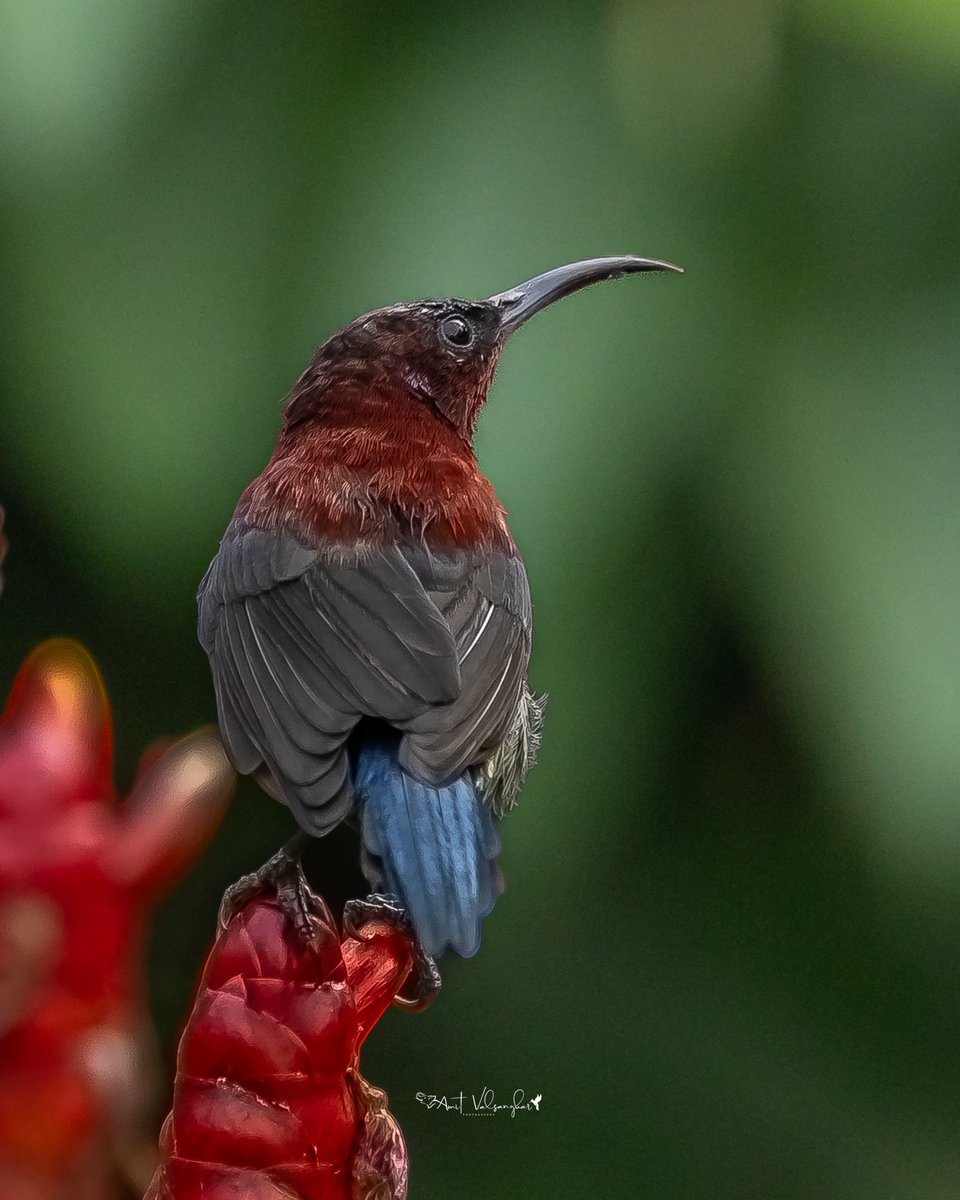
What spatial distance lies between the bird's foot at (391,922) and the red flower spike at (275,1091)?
0.09 meters

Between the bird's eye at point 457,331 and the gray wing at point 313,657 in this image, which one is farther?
the bird's eye at point 457,331

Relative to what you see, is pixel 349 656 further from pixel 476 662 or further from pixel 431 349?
pixel 431 349

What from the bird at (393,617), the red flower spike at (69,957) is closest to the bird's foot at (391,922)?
the bird at (393,617)

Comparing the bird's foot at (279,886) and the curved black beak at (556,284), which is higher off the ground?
the curved black beak at (556,284)

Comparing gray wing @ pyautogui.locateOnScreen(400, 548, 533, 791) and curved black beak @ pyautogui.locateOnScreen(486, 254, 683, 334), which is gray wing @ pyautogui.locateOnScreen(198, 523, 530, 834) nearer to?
gray wing @ pyautogui.locateOnScreen(400, 548, 533, 791)

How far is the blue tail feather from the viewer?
778mm

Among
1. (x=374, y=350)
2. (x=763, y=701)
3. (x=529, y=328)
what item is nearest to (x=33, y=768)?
(x=374, y=350)

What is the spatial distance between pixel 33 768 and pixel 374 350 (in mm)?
589

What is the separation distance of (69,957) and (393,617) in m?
0.40

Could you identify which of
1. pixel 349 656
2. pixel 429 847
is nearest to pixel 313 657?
pixel 349 656

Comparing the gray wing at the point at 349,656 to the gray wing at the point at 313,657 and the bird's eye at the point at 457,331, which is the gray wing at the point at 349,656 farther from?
the bird's eye at the point at 457,331

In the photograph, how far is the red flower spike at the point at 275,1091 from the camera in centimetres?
56
